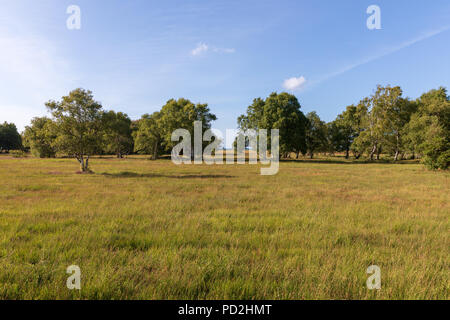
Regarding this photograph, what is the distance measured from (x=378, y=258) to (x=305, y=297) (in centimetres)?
263

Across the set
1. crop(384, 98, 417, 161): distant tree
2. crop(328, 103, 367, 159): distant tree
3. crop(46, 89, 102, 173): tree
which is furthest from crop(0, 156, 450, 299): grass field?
crop(328, 103, 367, 159): distant tree

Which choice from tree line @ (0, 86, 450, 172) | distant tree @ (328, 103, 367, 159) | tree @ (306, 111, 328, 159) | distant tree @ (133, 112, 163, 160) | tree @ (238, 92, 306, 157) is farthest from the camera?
tree @ (306, 111, 328, 159)

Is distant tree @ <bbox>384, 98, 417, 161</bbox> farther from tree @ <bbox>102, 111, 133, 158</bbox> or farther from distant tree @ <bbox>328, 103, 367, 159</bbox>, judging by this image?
tree @ <bbox>102, 111, 133, 158</bbox>

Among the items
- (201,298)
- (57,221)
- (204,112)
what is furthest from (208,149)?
(201,298)

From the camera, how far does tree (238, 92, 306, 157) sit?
51.6 m

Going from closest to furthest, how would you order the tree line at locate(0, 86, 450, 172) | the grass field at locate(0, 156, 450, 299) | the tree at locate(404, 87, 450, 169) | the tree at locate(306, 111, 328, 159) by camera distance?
the grass field at locate(0, 156, 450, 299)
the tree at locate(404, 87, 450, 169)
the tree line at locate(0, 86, 450, 172)
the tree at locate(306, 111, 328, 159)

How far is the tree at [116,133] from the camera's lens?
22859 mm

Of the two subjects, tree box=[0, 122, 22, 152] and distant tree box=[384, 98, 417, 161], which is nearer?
distant tree box=[384, 98, 417, 161]

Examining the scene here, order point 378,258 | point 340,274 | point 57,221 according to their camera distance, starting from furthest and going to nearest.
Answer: point 57,221 → point 378,258 → point 340,274

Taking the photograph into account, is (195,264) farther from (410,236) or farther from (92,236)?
(410,236)

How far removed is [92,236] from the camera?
555 cm

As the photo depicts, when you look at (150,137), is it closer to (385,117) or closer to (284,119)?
(284,119)

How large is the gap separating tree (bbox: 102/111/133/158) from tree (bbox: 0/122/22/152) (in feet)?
175

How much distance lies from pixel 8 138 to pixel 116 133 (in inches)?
4200
